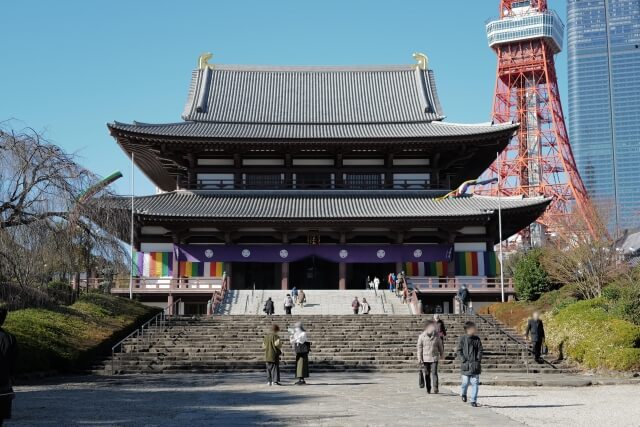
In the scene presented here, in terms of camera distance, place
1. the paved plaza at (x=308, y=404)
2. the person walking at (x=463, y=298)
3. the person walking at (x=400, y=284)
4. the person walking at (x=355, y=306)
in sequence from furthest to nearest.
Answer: the person walking at (x=400, y=284)
the person walking at (x=463, y=298)
the person walking at (x=355, y=306)
the paved plaza at (x=308, y=404)

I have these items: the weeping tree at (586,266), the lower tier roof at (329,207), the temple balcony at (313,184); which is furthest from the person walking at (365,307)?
the temple balcony at (313,184)

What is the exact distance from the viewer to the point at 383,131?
43969 millimetres

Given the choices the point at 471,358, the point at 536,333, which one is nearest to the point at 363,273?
the point at 536,333

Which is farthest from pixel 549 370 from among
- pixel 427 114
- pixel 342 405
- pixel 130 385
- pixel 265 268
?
pixel 427 114

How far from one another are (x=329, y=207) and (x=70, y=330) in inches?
745

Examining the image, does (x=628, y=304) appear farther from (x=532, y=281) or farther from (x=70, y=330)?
(x=70, y=330)

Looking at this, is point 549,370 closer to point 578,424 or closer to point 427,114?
point 578,424

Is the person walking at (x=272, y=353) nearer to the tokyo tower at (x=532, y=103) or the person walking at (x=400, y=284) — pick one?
the person walking at (x=400, y=284)

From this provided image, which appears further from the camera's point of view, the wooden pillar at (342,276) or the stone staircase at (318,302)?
the wooden pillar at (342,276)

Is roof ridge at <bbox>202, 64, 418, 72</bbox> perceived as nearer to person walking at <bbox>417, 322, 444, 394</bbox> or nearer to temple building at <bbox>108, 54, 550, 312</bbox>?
temple building at <bbox>108, 54, 550, 312</bbox>

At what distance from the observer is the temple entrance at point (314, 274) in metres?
42.9

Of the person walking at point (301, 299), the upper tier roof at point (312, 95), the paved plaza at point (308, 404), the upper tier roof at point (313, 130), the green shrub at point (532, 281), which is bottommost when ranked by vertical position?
the paved plaza at point (308, 404)

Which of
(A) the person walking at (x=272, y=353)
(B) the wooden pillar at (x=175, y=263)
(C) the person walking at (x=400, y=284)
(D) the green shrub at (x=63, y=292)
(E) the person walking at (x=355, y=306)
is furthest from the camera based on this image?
(B) the wooden pillar at (x=175, y=263)

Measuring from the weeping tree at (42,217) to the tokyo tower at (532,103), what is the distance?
7911 centimetres
